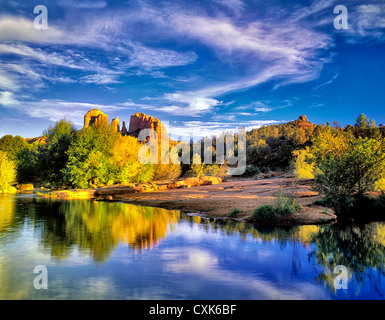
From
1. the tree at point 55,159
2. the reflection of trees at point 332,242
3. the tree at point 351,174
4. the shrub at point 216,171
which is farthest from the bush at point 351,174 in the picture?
the shrub at point 216,171

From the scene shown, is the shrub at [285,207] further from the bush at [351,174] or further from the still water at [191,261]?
the bush at [351,174]

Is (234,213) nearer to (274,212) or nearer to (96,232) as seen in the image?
(274,212)

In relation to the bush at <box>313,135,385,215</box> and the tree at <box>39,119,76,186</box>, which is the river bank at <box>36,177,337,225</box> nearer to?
the bush at <box>313,135,385,215</box>

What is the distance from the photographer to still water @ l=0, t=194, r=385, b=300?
6176 mm

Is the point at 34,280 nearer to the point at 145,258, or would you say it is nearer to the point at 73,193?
the point at 145,258

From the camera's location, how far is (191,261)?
8383mm

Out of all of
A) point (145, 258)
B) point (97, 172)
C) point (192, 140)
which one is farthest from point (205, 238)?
point (192, 140)

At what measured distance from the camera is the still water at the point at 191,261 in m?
6.18

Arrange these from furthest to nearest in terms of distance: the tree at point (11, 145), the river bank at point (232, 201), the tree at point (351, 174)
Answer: the tree at point (11, 145), the tree at point (351, 174), the river bank at point (232, 201)

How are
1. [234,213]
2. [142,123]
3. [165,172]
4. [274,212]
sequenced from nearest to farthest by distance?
[274,212] → [234,213] → [165,172] → [142,123]

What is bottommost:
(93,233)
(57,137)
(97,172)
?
A: (93,233)

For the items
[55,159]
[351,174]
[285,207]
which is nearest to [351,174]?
[351,174]
